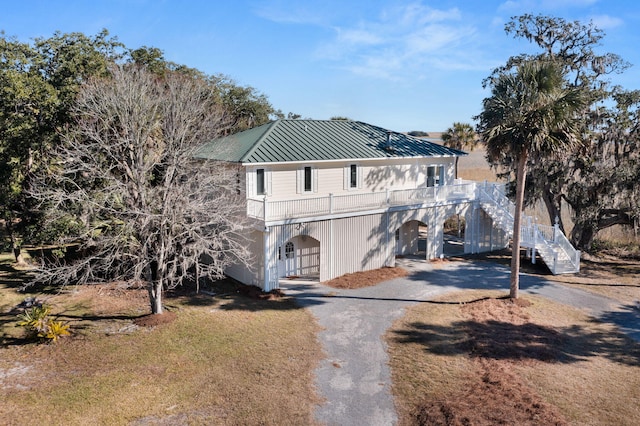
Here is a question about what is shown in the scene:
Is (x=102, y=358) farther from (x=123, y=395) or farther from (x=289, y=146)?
(x=289, y=146)

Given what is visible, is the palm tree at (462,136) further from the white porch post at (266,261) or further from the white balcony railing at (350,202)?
the white porch post at (266,261)

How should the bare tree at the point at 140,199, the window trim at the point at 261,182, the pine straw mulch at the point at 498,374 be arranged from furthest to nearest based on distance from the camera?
the window trim at the point at 261,182 → the bare tree at the point at 140,199 → the pine straw mulch at the point at 498,374

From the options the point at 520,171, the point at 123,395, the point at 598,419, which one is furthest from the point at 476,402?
the point at 520,171

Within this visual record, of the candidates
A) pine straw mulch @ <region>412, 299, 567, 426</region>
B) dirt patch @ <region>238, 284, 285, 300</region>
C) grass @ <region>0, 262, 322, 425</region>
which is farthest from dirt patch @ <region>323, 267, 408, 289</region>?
pine straw mulch @ <region>412, 299, 567, 426</region>

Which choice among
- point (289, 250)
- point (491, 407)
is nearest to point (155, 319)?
point (289, 250)

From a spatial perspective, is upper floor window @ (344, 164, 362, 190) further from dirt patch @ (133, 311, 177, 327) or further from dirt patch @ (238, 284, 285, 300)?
dirt patch @ (133, 311, 177, 327)

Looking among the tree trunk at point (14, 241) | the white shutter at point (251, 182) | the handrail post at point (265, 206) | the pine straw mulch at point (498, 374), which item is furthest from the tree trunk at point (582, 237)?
the tree trunk at point (14, 241)
